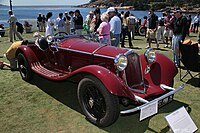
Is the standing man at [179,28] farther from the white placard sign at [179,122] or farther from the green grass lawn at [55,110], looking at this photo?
the white placard sign at [179,122]

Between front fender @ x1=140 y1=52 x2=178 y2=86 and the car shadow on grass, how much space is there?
0.54 meters

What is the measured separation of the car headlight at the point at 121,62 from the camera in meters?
3.85

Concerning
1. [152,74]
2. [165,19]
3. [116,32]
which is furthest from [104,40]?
[165,19]

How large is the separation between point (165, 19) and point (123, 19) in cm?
212

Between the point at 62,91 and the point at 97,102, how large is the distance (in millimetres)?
1762

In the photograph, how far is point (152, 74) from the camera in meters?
4.57

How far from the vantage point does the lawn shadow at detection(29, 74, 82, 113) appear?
15.7 feet

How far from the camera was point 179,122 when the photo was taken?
317 centimetres

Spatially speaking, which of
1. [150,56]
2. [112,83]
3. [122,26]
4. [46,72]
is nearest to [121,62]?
[112,83]

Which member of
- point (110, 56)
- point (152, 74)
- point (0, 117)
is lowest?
point (0, 117)

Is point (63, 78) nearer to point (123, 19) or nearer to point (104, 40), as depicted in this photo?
point (104, 40)

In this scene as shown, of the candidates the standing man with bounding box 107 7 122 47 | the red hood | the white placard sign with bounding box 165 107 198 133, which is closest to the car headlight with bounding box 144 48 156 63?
the red hood

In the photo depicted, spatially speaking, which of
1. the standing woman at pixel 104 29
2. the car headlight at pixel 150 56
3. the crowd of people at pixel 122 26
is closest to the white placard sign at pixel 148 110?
the car headlight at pixel 150 56

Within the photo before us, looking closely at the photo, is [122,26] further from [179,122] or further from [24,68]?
[179,122]
